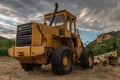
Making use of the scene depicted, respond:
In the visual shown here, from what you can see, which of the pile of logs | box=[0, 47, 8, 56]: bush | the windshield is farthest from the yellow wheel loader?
box=[0, 47, 8, 56]: bush

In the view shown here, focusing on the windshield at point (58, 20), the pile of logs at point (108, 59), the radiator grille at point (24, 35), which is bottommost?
the pile of logs at point (108, 59)

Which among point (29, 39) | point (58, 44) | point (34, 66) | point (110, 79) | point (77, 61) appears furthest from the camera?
point (77, 61)

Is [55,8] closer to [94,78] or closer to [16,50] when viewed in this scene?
[16,50]

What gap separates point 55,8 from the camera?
39.8 ft

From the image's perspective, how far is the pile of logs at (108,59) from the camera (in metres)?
15.1

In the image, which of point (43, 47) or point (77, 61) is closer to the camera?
point (43, 47)

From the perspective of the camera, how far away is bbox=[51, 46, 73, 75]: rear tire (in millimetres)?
10125

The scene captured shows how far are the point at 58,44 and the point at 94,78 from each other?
8.85 ft

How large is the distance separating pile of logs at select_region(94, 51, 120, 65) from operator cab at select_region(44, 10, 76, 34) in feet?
11.2

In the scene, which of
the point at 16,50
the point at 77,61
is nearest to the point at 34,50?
the point at 16,50

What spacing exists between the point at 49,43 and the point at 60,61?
121 cm

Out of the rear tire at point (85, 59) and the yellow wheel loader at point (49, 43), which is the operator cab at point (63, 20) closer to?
the yellow wheel loader at point (49, 43)

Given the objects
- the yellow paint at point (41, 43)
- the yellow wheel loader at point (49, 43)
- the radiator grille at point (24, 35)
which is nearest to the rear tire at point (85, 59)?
the yellow wheel loader at point (49, 43)

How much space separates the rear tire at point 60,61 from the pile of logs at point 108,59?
4.61 m
